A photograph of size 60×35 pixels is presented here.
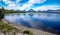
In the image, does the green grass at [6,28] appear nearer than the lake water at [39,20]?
Yes

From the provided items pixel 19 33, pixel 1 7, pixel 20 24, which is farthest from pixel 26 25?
pixel 1 7

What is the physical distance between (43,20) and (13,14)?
102 cm

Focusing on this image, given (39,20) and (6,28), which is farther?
(39,20)

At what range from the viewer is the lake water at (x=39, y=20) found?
13.6 ft

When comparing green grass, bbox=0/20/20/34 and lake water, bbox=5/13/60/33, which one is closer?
green grass, bbox=0/20/20/34

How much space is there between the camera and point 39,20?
167 inches

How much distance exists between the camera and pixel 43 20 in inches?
168

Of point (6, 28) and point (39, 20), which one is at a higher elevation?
point (39, 20)

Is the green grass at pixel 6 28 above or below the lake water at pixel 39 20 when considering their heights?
below

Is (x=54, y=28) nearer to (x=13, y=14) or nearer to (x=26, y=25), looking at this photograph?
(x=26, y=25)

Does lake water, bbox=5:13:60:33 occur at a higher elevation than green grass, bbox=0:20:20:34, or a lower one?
higher

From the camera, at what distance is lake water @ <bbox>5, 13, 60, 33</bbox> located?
4160 mm

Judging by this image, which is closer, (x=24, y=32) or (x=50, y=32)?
(x=24, y=32)

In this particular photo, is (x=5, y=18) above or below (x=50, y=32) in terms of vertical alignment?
above
